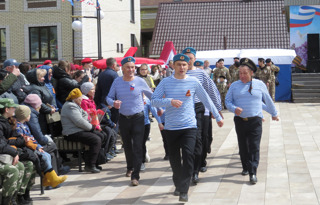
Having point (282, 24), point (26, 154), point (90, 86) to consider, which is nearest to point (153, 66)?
point (90, 86)

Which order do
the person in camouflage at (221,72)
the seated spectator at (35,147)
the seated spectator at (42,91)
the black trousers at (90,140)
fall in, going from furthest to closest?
the person in camouflage at (221,72) < the seated spectator at (42,91) < the black trousers at (90,140) < the seated spectator at (35,147)

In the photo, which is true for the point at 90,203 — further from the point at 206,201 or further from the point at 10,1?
the point at 10,1

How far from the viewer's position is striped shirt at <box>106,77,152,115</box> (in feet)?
25.4

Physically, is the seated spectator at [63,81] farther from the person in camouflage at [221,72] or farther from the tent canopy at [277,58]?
the tent canopy at [277,58]

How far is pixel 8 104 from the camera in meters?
6.31

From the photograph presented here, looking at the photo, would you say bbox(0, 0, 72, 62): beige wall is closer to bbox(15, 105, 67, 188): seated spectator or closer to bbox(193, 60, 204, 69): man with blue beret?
bbox(193, 60, 204, 69): man with blue beret

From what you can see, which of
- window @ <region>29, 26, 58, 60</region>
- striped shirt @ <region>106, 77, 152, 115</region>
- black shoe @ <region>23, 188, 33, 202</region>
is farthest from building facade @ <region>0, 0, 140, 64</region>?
black shoe @ <region>23, 188, 33, 202</region>

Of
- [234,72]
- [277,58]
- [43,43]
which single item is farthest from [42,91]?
[43,43]

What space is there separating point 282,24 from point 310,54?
418 inches

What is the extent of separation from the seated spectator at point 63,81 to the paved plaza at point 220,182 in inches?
64.6

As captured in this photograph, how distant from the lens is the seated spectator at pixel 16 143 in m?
6.22

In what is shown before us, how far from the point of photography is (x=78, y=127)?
8.54 meters

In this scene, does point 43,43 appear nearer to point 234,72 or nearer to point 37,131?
point 234,72

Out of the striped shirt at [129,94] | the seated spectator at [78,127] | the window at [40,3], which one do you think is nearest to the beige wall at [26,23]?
the window at [40,3]
